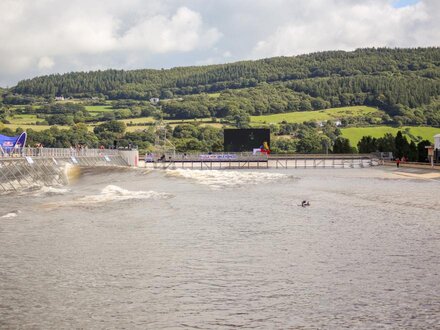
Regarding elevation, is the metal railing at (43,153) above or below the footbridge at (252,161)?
above

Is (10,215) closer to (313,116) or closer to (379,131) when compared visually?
(379,131)

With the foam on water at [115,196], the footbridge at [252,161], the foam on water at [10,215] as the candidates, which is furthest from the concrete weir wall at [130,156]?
the foam on water at [10,215]

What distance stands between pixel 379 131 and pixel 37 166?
122 meters

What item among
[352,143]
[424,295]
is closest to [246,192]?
[424,295]

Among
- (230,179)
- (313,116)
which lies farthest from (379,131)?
(230,179)

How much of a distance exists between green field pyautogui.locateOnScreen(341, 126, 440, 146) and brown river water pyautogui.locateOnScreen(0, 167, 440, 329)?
429ft

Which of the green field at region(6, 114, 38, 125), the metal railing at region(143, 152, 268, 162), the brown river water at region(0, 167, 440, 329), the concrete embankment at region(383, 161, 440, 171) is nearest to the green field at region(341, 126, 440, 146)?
the concrete embankment at region(383, 161, 440, 171)

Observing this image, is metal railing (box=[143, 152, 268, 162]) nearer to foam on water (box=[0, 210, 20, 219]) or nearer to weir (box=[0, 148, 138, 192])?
weir (box=[0, 148, 138, 192])

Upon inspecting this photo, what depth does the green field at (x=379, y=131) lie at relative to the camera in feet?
535

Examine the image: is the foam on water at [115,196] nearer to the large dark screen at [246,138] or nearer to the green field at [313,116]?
the large dark screen at [246,138]

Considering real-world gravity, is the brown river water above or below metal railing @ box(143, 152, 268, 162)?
below

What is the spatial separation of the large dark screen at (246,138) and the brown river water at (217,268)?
A: 8253 cm

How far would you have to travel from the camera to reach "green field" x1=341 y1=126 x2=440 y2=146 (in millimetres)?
163000

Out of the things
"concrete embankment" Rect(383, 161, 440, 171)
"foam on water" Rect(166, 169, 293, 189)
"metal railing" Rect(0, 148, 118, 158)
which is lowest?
"foam on water" Rect(166, 169, 293, 189)
